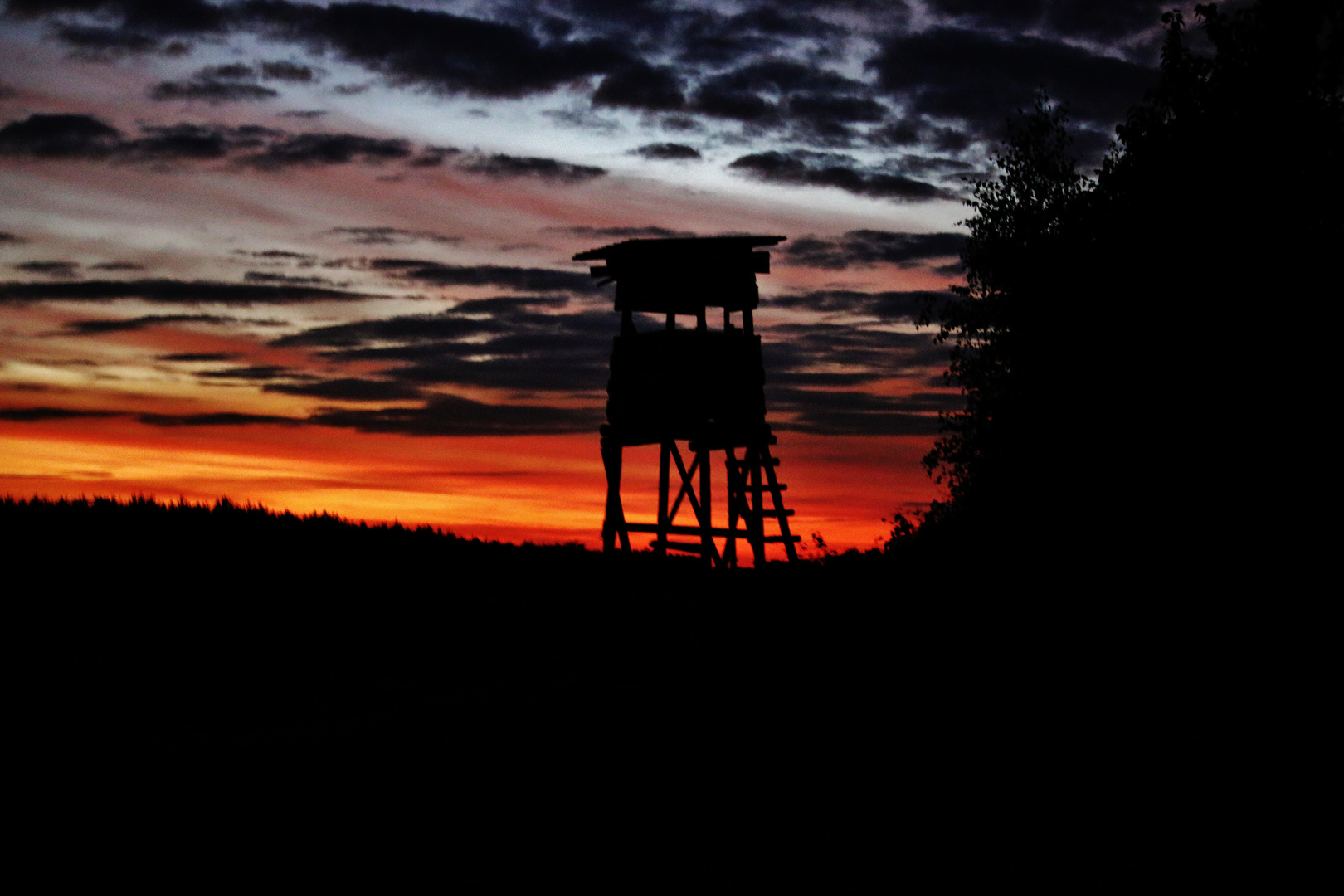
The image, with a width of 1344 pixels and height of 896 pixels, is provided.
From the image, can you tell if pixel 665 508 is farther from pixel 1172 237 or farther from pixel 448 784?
pixel 448 784

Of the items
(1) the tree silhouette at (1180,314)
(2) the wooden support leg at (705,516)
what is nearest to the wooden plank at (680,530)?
(2) the wooden support leg at (705,516)

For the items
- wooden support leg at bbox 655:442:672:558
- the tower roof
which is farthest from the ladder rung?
the tower roof

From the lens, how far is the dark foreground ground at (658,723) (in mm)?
8625

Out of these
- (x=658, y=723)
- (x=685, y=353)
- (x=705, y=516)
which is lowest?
(x=658, y=723)

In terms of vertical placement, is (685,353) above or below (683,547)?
above

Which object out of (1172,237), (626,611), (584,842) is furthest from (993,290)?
(584,842)

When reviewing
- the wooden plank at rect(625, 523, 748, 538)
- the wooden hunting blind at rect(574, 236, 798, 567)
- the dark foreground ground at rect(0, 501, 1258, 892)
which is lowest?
the dark foreground ground at rect(0, 501, 1258, 892)

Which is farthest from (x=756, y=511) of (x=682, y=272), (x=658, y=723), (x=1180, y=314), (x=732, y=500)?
(x=658, y=723)

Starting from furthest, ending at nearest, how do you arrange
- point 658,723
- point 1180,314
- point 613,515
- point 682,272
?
point 613,515
point 682,272
point 1180,314
point 658,723

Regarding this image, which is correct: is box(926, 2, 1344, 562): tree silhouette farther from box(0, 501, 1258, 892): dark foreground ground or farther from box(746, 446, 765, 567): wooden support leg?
box(746, 446, 765, 567): wooden support leg

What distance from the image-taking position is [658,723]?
11367 millimetres

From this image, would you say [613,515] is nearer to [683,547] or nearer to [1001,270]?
[683,547]

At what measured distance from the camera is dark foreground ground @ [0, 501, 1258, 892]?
28.3 feet

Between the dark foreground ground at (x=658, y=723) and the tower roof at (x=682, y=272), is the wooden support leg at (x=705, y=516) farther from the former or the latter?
the tower roof at (x=682, y=272)
